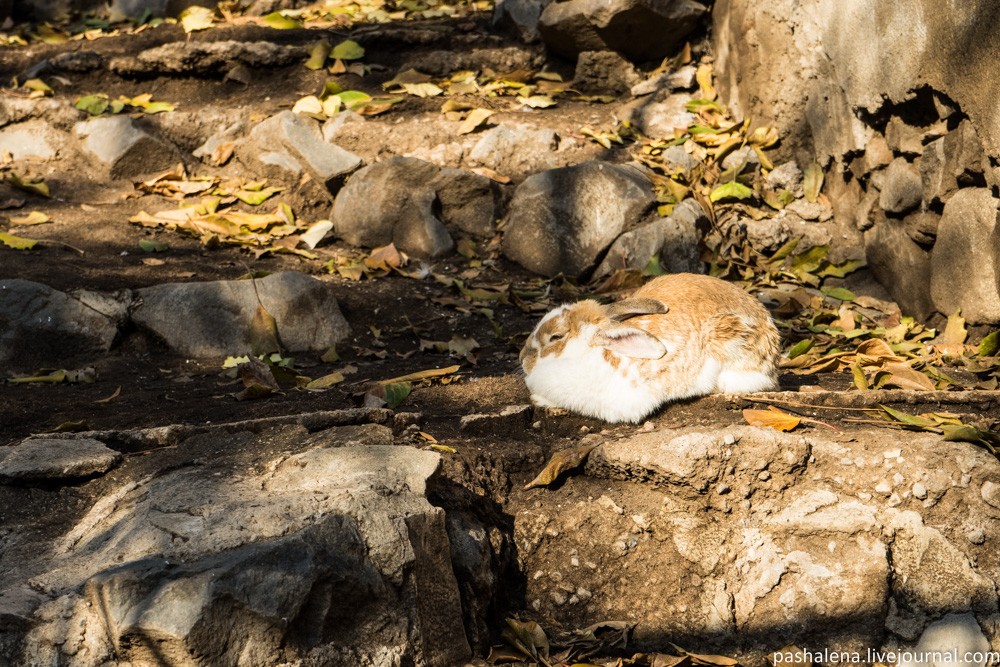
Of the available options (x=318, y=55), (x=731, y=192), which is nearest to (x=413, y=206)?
(x=731, y=192)

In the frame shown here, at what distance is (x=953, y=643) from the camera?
11.5 feet

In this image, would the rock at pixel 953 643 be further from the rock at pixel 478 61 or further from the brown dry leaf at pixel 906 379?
the rock at pixel 478 61

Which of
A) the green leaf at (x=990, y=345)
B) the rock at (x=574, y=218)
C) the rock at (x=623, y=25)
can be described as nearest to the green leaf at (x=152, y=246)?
the rock at (x=574, y=218)

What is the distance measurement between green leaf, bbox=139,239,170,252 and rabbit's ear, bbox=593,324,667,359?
3695 millimetres

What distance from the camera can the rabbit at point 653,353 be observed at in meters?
4.40

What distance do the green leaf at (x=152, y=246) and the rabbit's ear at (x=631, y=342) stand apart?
12.1ft

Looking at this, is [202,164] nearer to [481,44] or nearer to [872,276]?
[481,44]

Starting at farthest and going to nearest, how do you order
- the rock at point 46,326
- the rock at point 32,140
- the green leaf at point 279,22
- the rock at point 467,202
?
the green leaf at point 279,22, the rock at point 32,140, the rock at point 467,202, the rock at point 46,326

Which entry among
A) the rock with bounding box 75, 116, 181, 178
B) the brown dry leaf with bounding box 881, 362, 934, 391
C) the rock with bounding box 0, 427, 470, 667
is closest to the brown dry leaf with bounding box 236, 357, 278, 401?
the rock with bounding box 0, 427, 470, 667

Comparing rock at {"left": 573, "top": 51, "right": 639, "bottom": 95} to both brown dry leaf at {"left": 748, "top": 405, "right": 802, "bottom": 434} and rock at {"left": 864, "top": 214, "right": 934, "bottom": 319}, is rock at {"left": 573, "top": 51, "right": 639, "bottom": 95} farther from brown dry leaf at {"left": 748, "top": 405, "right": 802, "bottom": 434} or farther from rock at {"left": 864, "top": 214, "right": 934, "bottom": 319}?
brown dry leaf at {"left": 748, "top": 405, "right": 802, "bottom": 434}

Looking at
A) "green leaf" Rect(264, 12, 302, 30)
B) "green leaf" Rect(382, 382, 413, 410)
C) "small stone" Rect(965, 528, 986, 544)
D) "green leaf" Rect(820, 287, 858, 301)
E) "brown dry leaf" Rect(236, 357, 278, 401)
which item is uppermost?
"green leaf" Rect(264, 12, 302, 30)

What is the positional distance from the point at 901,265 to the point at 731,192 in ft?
4.86

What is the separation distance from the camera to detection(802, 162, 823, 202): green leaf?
7.22 metres

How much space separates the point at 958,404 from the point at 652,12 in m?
4.98
